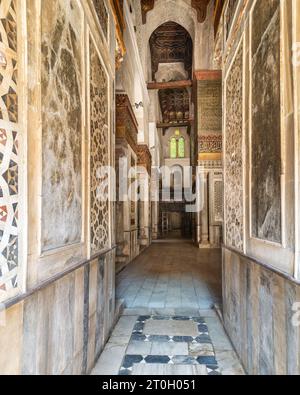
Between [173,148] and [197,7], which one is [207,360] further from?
[173,148]

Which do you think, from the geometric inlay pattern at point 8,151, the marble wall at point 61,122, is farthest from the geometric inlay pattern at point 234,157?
the geometric inlay pattern at point 8,151

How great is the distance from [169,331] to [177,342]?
0.21 metres

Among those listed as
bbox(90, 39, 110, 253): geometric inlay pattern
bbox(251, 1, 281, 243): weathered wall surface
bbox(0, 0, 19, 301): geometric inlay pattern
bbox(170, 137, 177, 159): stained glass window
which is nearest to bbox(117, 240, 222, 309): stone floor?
bbox(90, 39, 110, 253): geometric inlay pattern

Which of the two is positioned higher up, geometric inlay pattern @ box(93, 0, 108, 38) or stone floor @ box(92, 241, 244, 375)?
geometric inlay pattern @ box(93, 0, 108, 38)

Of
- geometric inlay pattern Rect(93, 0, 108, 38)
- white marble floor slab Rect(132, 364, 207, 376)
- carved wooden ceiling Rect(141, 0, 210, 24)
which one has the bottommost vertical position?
white marble floor slab Rect(132, 364, 207, 376)

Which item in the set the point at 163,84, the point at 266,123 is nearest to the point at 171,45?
the point at 163,84

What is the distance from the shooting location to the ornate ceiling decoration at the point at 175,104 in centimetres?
1423

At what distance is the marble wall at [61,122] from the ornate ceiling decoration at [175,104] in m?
13.3

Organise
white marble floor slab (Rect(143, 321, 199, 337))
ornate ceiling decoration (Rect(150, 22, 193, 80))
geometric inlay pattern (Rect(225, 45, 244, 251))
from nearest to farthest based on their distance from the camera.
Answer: geometric inlay pattern (Rect(225, 45, 244, 251)), white marble floor slab (Rect(143, 321, 199, 337)), ornate ceiling decoration (Rect(150, 22, 193, 80))

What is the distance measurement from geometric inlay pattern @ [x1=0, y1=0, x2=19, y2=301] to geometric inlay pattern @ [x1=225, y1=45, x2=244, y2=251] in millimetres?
1551

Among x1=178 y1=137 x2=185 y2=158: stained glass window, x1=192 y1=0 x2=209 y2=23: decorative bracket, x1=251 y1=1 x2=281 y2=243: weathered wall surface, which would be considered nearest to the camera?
x1=251 y1=1 x2=281 y2=243: weathered wall surface

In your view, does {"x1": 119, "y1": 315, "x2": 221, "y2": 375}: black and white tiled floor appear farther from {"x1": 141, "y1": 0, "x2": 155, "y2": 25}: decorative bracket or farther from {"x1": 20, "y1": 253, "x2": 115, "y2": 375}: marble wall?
{"x1": 141, "y1": 0, "x2": 155, "y2": 25}: decorative bracket

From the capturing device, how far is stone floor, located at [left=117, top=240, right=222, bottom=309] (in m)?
2.99

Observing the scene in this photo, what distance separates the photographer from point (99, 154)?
82.7 inches
